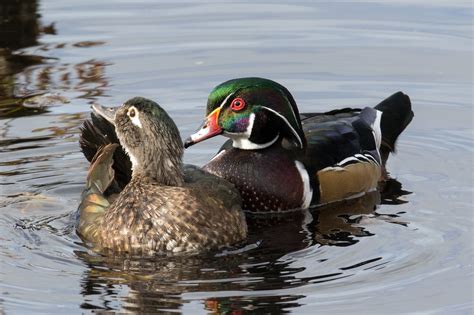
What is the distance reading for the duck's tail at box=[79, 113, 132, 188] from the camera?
9352 millimetres

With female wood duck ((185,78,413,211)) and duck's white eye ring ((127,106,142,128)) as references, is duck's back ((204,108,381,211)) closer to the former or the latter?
female wood duck ((185,78,413,211))

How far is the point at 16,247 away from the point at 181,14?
6.44 m

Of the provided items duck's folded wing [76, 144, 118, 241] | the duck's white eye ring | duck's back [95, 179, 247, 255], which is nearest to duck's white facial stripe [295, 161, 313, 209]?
duck's back [95, 179, 247, 255]

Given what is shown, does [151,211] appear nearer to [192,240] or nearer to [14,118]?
[192,240]

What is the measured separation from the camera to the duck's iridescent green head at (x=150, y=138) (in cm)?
889

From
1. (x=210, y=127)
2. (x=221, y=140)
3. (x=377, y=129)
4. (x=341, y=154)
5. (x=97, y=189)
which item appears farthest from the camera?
(x=221, y=140)

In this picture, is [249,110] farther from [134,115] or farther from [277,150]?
[134,115]

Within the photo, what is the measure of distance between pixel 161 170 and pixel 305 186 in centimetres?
156

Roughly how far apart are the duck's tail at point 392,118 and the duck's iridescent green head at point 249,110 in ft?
4.10

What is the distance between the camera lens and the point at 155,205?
8.85 meters

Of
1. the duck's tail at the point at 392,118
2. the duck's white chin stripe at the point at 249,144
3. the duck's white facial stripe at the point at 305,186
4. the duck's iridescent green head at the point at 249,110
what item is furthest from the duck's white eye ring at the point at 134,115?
the duck's tail at the point at 392,118

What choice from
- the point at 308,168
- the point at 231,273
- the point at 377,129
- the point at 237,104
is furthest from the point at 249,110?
the point at 231,273

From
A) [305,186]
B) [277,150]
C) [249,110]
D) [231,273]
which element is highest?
[249,110]

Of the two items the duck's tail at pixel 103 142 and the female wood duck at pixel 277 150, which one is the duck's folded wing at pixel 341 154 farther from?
the duck's tail at pixel 103 142
